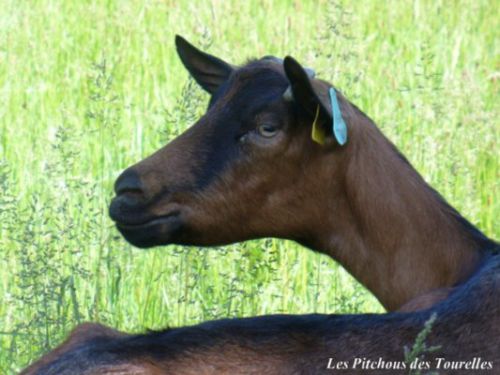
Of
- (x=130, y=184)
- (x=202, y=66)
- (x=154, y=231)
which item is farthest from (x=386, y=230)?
(x=202, y=66)

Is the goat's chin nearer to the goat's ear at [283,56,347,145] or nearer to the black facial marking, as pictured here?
the black facial marking

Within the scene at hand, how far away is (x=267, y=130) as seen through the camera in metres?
6.04

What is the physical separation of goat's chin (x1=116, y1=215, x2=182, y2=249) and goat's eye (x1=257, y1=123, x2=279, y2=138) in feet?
1.60

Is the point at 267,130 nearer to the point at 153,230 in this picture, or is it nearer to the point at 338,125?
the point at 338,125

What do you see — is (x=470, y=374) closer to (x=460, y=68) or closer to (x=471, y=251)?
(x=471, y=251)

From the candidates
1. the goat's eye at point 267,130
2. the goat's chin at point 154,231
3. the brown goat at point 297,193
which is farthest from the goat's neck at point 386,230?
the goat's chin at point 154,231

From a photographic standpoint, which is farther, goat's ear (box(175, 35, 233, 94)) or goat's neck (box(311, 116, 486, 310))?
goat's ear (box(175, 35, 233, 94))

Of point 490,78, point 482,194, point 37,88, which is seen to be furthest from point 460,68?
point 37,88

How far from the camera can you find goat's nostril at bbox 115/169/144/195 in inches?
233

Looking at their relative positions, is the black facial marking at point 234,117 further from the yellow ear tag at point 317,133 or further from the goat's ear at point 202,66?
the goat's ear at point 202,66

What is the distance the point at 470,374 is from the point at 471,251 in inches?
67.1

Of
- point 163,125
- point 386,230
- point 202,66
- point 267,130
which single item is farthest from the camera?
point 163,125

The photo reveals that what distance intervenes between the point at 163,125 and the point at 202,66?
231cm

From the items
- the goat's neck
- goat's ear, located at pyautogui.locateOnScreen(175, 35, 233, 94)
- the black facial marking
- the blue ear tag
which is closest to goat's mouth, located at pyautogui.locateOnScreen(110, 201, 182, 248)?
the black facial marking
